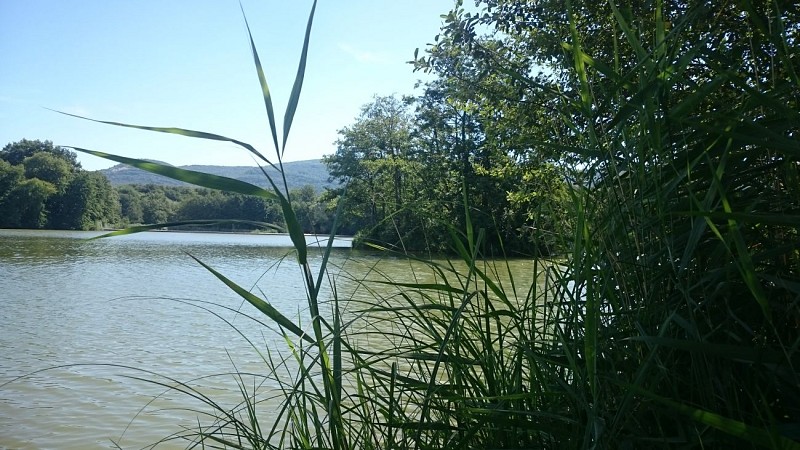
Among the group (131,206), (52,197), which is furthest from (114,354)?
(131,206)

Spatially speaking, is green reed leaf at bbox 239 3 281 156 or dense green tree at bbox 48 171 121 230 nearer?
green reed leaf at bbox 239 3 281 156

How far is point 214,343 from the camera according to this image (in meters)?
7.38

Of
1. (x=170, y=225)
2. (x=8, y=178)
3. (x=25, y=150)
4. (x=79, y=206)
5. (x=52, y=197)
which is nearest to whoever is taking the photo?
(x=170, y=225)

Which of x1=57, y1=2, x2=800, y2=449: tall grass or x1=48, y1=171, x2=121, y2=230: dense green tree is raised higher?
x1=48, y1=171, x2=121, y2=230: dense green tree

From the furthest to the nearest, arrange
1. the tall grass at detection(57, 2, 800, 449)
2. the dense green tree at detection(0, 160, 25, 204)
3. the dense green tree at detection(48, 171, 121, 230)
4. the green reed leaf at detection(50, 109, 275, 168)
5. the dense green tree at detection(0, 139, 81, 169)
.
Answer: the dense green tree at detection(0, 139, 81, 169) → the dense green tree at detection(48, 171, 121, 230) → the dense green tree at detection(0, 160, 25, 204) → the green reed leaf at detection(50, 109, 275, 168) → the tall grass at detection(57, 2, 800, 449)

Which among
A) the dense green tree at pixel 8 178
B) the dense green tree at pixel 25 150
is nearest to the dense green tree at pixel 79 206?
the dense green tree at pixel 8 178

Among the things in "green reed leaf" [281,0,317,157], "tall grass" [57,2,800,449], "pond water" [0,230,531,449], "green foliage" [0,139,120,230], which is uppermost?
"green foliage" [0,139,120,230]

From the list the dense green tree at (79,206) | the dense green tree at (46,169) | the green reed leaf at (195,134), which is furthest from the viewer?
the dense green tree at (46,169)

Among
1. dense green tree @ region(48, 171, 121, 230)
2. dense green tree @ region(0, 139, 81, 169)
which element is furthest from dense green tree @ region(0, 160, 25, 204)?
dense green tree @ region(0, 139, 81, 169)

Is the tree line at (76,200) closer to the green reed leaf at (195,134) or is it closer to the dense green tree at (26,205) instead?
the dense green tree at (26,205)

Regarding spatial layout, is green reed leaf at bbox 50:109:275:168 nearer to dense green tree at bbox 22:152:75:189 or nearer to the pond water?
the pond water

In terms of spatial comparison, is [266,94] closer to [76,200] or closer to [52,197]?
[52,197]

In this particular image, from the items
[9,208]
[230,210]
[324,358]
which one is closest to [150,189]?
[230,210]

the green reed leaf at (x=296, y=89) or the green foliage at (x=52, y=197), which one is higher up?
the green foliage at (x=52, y=197)
